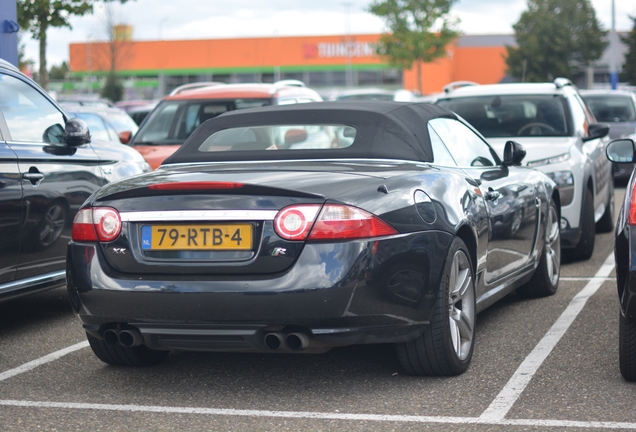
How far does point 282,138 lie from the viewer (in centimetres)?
567

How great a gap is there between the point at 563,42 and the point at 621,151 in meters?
62.7

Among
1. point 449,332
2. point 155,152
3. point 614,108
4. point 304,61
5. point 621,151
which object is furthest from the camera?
point 304,61

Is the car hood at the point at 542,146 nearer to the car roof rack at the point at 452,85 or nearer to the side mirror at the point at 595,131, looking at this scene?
the side mirror at the point at 595,131

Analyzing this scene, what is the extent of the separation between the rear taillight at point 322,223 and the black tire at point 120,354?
4.29 feet

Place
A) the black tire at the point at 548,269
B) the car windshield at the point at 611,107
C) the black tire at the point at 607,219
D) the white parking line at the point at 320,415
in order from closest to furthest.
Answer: the white parking line at the point at 320,415 → the black tire at the point at 548,269 → the black tire at the point at 607,219 → the car windshield at the point at 611,107

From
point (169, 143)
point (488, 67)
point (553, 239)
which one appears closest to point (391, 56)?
point (488, 67)

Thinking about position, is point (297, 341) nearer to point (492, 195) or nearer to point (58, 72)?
point (492, 195)

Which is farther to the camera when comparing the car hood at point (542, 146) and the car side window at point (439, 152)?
the car hood at point (542, 146)

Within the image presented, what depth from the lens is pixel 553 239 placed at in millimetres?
7426

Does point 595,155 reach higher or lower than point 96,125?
lower

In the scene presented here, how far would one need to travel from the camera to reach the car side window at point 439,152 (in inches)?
213

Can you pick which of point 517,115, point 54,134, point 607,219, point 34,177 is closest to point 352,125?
point 34,177

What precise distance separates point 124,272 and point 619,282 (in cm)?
223

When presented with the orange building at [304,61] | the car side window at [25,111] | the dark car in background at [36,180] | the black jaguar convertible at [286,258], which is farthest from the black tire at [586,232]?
the orange building at [304,61]
